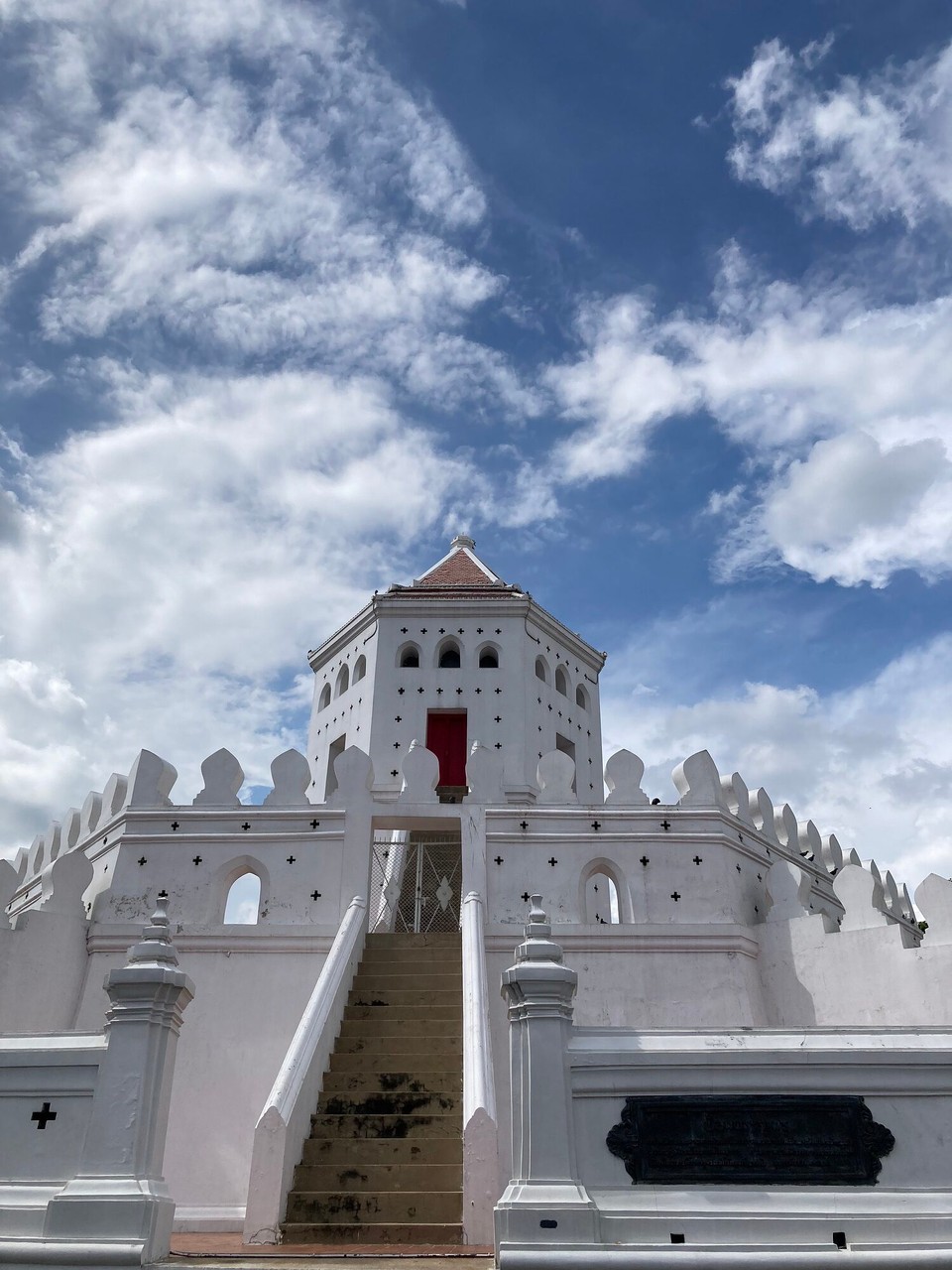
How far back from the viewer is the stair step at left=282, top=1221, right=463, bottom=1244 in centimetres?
817

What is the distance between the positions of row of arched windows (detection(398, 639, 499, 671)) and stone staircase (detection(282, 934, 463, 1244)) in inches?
406

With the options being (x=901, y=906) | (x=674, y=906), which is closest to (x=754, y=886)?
(x=674, y=906)

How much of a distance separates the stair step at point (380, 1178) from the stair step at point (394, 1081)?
105 cm

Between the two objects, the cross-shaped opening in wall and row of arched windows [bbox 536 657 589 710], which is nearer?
the cross-shaped opening in wall

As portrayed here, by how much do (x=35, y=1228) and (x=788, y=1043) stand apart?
512cm

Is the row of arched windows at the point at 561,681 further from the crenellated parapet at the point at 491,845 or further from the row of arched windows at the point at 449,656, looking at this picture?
the crenellated parapet at the point at 491,845

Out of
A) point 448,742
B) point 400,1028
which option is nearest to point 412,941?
point 400,1028

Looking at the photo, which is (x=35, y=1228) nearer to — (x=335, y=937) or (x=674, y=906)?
(x=335, y=937)

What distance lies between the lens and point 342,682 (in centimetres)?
2355

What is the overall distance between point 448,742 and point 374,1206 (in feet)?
44.3

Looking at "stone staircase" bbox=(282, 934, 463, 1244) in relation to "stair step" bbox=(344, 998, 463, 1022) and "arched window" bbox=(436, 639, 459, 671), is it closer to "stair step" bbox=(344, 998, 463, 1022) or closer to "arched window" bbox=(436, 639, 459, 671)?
"stair step" bbox=(344, 998, 463, 1022)

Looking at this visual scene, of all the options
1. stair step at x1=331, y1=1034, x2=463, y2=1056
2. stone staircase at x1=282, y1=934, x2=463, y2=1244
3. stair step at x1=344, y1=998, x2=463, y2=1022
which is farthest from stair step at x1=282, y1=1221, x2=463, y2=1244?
stair step at x1=344, y1=998, x2=463, y2=1022

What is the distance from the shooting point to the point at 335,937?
506 inches

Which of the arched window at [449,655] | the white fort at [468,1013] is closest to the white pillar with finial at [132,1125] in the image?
the white fort at [468,1013]
